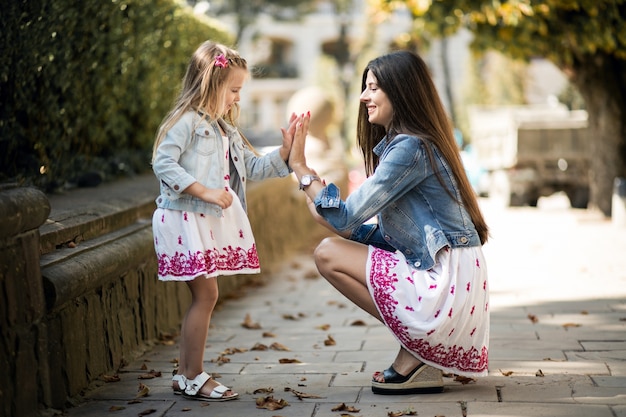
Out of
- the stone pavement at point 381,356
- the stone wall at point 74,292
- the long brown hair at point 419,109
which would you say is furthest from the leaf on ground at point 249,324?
the long brown hair at point 419,109

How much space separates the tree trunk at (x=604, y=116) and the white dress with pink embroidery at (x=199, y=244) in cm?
951

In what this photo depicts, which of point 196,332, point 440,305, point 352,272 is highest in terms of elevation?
point 352,272

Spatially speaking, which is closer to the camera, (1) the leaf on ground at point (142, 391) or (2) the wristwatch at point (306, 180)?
(2) the wristwatch at point (306, 180)

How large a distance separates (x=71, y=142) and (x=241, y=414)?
3680mm

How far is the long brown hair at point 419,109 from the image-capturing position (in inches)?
160

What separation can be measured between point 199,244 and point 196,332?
40 centimetres

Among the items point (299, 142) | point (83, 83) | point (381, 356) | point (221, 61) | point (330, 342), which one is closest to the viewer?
point (221, 61)

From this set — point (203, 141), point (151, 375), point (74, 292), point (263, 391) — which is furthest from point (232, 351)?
point (203, 141)

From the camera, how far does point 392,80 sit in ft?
13.4

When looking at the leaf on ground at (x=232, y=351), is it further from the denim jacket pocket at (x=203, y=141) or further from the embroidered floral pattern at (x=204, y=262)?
the denim jacket pocket at (x=203, y=141)

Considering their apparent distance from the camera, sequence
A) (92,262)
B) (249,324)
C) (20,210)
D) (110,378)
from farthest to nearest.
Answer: (249,324) → (110,378) → (92,262) → (20,210)

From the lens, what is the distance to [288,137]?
430cm

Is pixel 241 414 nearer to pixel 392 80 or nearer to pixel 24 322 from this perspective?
pixel 24 322

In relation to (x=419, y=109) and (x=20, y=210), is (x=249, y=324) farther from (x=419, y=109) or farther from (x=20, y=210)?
(x=20, y=210)
